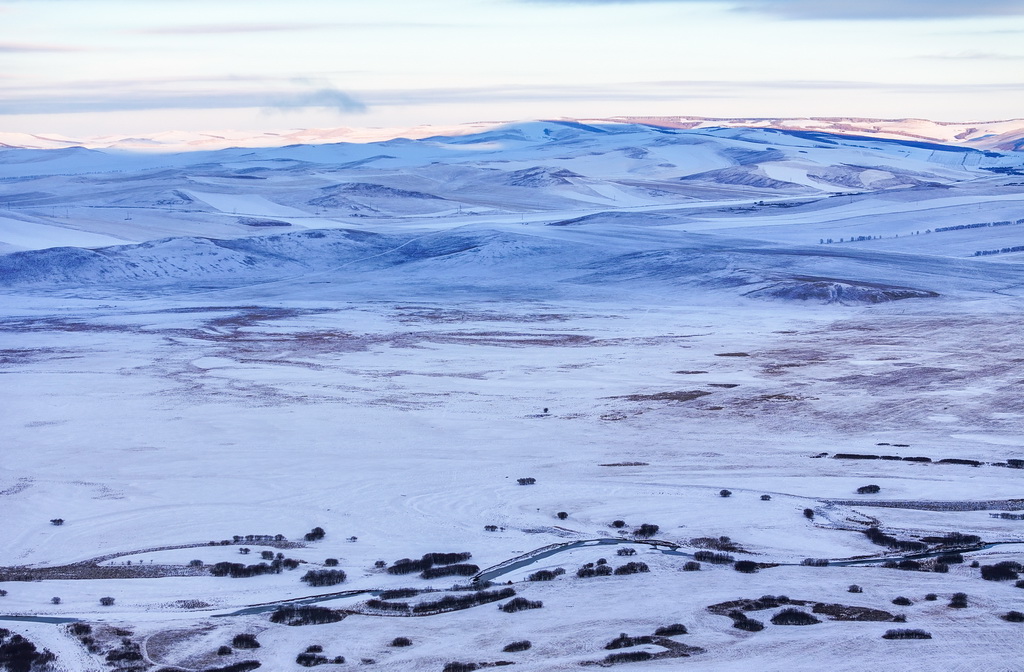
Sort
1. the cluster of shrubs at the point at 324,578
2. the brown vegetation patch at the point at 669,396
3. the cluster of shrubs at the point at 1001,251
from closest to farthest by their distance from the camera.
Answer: the cluster of shrubs at the point at 324,578 < the brown vegetation patch at the point at 669,396 < the cluster of shrubs at the point at 1001,251

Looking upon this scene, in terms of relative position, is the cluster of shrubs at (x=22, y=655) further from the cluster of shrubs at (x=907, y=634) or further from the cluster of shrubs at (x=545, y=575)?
the cluster of shrubs at (x=907, y=634)

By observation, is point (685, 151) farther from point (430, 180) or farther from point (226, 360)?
point (226, 360)

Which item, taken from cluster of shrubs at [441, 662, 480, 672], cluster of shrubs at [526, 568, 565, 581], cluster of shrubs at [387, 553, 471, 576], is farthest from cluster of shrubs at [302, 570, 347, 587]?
cluster of shrubs at [441, 662, 480, 672]

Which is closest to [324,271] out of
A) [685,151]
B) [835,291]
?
[835,291]

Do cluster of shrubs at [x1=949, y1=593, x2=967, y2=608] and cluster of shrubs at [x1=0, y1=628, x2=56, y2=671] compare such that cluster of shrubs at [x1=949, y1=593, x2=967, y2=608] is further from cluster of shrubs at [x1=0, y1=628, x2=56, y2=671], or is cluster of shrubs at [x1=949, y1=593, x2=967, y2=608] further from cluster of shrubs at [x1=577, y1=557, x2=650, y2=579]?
cluster of shrubs at [x1=0, y1=628, x2=56, y2=671]

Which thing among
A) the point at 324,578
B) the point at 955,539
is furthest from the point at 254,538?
the point at 955,539

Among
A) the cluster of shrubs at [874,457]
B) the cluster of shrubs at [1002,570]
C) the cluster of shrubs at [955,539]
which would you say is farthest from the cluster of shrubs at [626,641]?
the cluster of shrubs at [874,457]
